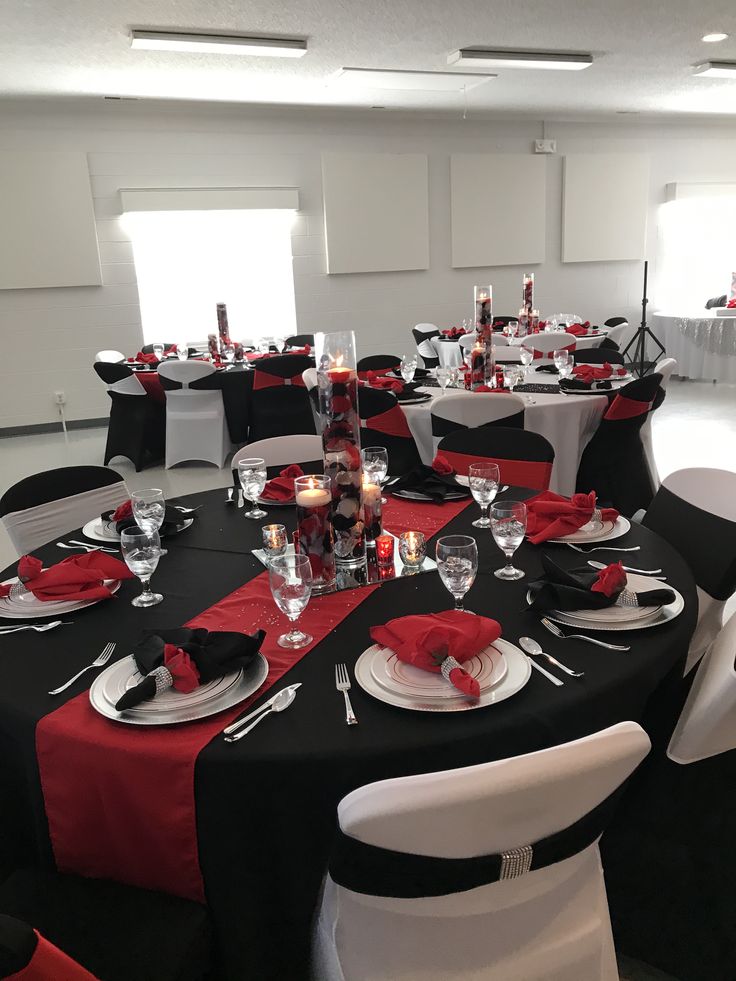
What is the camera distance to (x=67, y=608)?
171cm

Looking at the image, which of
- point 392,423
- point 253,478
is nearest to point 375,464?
point 253,478

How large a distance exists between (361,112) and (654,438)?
531 cm

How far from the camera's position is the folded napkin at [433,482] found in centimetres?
237

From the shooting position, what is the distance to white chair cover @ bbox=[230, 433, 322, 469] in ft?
9.81

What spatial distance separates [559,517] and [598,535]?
11cm

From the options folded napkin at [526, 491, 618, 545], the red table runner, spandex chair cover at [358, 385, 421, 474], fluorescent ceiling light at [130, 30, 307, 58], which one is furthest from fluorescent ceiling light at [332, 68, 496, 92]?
the red table runner

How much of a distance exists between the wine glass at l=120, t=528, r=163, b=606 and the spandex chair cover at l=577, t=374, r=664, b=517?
9.97 feet

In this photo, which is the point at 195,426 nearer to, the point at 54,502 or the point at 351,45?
the point at 351,45

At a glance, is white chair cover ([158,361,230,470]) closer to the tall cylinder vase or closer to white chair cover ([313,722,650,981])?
the tall cylinder vase

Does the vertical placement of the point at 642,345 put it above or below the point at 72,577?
below

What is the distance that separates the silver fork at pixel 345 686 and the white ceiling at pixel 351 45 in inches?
207

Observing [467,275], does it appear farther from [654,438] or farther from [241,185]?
[654,438]

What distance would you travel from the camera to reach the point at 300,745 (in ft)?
3.91

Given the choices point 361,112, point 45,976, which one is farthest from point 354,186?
point 45,976
